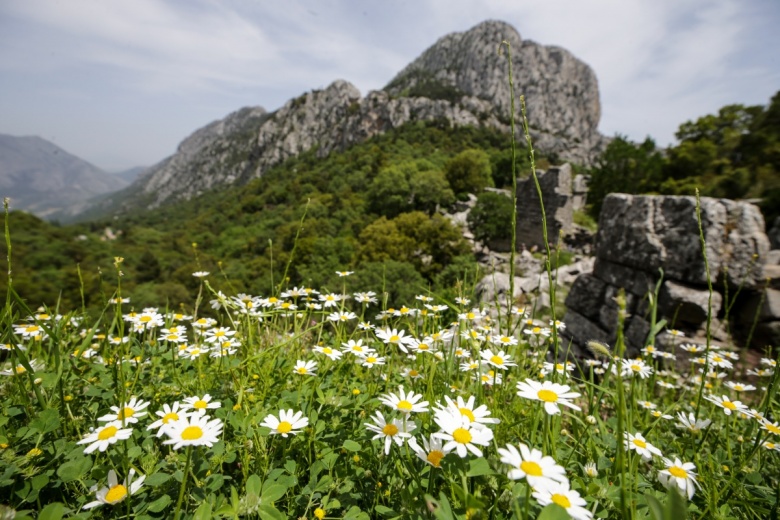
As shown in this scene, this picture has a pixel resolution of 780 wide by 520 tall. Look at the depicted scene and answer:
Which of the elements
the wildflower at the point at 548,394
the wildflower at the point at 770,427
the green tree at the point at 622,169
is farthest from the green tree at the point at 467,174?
the wildflower at the point at 548,394

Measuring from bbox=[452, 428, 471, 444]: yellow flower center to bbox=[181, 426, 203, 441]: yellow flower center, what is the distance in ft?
2.72

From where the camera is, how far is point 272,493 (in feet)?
3.76

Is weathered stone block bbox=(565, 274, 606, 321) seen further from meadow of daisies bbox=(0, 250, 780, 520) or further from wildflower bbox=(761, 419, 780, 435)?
wildflower bbox=(761, 419, 780, 435)

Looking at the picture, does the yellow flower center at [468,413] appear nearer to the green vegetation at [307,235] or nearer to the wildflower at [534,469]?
the wildflower at [534,469]

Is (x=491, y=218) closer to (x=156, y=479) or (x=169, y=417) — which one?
(x=169, y=417)

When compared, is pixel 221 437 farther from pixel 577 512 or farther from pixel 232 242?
pixel 232 242

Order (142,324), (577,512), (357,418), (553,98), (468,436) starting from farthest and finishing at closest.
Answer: (553,98) → (142,324) → (357,418) → (468,436) → (577,512)

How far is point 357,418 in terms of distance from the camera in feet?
5.66

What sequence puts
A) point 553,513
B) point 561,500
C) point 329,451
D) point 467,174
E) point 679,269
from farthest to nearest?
point 467,174, point 679,269, point 329,451, point 561,500, point 553,513

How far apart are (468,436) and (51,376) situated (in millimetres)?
2184

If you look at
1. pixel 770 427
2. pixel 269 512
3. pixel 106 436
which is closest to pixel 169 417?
pixel 106 436

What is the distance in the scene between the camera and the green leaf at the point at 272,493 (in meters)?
1.12

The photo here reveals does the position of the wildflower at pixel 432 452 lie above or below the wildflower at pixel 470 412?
below

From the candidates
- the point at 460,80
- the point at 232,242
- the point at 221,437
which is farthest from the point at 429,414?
the point at 460,80
